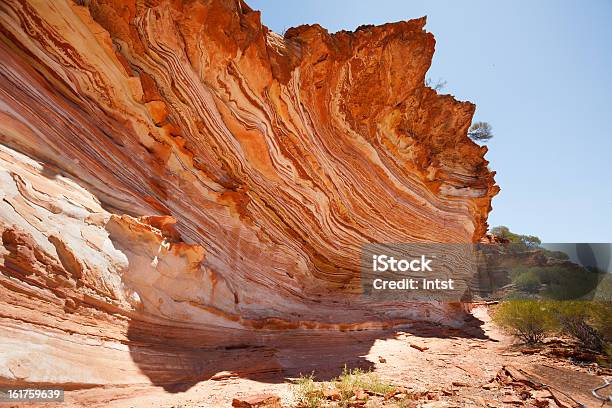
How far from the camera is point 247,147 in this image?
9.53 meters

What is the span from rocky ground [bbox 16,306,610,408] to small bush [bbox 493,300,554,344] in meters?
0.89

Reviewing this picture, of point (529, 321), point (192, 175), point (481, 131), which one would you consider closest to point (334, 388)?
point (192, 175)

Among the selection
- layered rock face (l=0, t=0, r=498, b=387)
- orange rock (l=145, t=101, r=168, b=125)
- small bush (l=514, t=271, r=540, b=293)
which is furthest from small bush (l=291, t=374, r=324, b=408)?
small bush (l=514, t=271, r=540, b=293)

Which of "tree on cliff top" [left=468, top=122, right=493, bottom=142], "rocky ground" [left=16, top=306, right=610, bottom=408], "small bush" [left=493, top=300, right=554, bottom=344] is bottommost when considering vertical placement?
"rocky ground" [left=16, top=306, right=610, bottom=408]

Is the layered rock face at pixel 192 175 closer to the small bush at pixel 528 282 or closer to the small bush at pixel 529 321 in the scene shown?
the small bush at pixel 529 321

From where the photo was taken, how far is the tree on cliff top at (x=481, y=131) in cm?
1961

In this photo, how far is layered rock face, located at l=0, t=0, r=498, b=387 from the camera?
14.3 feet

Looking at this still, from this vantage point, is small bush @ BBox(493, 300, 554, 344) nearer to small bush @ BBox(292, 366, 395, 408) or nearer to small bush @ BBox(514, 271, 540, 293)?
small bush @ BBox(292, 366, 395, 408)

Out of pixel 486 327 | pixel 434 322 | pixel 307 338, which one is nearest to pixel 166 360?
pixel 307 338

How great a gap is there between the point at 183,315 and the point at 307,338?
3.10 metres

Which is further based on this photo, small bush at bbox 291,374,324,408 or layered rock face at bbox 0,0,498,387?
layered rock face at bbox 0,0,498,387

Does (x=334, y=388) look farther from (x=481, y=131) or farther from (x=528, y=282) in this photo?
(x=528, y=282)

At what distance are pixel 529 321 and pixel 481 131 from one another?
1204cm

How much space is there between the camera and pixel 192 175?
816 centimetres
